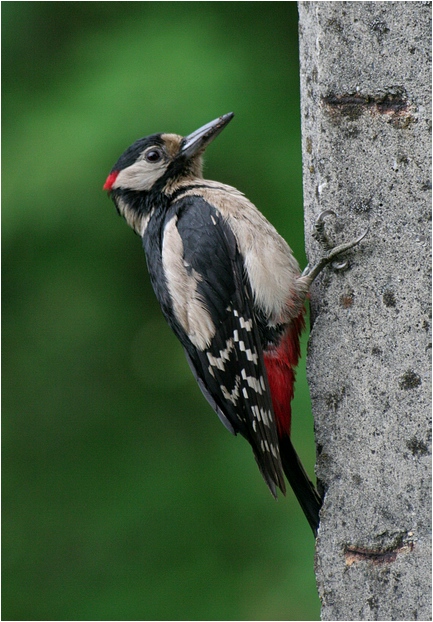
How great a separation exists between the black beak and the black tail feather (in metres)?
1.20

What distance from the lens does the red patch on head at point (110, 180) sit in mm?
3267

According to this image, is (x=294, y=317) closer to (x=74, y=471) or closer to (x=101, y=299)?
(x=101, y=299)

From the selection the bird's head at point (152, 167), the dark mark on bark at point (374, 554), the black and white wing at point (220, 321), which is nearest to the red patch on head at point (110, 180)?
the bird's head at point (152, 167)

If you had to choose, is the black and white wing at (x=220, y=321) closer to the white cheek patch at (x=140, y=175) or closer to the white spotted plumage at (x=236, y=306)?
the white spotted plumage at (x=236, y=306)

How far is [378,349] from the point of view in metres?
2.12

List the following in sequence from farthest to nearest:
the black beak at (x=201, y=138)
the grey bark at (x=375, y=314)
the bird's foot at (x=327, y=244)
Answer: the black beak at (x=201, y=138) < the bird's foot at (x=327, y=244) < the grey bark at (x=375, y=314)

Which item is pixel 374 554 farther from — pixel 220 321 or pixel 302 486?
pixel 220 321

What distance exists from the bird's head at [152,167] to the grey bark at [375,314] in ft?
3.45

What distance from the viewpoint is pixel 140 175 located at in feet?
10.7

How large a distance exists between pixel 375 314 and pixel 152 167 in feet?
4.66

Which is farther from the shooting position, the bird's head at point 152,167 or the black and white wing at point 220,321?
the bird's head at point 152,167

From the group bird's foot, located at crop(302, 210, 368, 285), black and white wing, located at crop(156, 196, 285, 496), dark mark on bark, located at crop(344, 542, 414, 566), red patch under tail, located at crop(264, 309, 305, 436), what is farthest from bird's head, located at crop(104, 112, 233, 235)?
dark mark on bark, located at crop(344, 542, 414, 566)

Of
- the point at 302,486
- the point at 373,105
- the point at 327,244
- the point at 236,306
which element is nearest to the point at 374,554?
the point at 302,486

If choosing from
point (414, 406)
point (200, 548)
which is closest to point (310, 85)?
point (414, 406)
